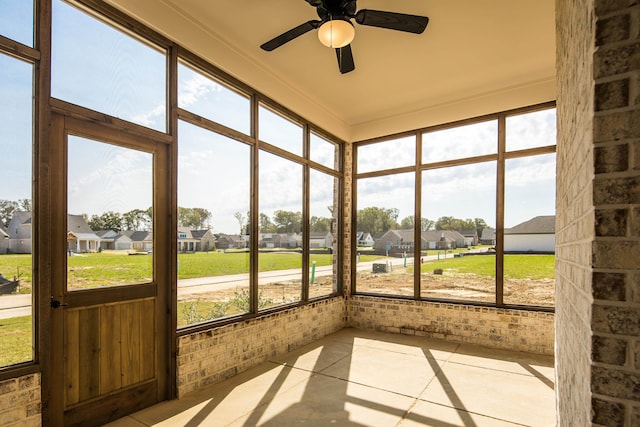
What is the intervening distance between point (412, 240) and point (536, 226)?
1.78m

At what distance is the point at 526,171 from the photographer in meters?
4.93

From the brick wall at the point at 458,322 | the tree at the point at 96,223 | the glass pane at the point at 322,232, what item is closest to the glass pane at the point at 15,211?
the tree at the point at 96,223

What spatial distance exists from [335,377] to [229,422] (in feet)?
4.39

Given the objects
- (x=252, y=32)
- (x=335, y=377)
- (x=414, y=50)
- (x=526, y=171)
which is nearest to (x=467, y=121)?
(x=526, y=171)

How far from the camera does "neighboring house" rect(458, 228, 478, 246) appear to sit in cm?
529

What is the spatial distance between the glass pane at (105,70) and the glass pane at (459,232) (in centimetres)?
415

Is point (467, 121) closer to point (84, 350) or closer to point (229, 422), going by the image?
point (229, 422)

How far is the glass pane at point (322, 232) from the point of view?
18.4ft

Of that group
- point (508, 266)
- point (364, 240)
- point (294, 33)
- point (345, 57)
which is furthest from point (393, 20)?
point (364, 240)

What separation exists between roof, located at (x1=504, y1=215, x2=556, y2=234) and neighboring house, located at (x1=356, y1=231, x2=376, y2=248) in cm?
214

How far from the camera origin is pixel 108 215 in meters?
3.01

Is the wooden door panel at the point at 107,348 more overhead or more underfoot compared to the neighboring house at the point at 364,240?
more underfoot

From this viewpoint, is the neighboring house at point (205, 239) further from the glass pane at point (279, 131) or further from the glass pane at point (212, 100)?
the glass pane at point (279, 131)

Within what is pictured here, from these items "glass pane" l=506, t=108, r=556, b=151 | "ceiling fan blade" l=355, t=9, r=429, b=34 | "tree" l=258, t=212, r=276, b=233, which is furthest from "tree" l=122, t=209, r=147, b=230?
"glass pane" l=506, t=108, r=556, b=151
